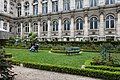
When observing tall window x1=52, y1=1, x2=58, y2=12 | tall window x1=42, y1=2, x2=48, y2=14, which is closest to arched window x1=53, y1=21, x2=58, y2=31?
tall window x1=52, y1=1, x2=58, y2=12

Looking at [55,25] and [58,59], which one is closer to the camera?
[58,59]

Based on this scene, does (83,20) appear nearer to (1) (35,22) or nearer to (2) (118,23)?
(2) (118,23)

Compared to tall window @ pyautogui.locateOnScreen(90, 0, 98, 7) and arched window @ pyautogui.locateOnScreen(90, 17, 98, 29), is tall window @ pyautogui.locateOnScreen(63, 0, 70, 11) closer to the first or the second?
tall window @ pyautogui.locateOnScreen(90, 0, 98, 7)

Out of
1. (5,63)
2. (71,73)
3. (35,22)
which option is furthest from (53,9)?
(5,63)

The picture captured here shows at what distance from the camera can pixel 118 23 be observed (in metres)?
33.2

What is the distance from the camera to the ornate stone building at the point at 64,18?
113 ft

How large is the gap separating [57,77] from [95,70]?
2.45m

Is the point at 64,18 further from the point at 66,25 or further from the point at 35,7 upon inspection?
the point at 35,7

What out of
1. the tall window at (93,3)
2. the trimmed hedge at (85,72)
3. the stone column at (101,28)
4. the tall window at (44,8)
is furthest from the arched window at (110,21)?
the trimmed hedge at (85,72)

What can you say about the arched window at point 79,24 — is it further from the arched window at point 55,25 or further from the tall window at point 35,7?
the tall window at point 35,7

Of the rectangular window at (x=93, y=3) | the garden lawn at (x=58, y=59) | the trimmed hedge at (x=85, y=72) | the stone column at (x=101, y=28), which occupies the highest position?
the rectangular window at (x=93, y=3)

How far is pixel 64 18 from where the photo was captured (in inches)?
1591

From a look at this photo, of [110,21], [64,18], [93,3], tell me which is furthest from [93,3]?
[64,18]

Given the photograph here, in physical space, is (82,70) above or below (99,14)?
below
